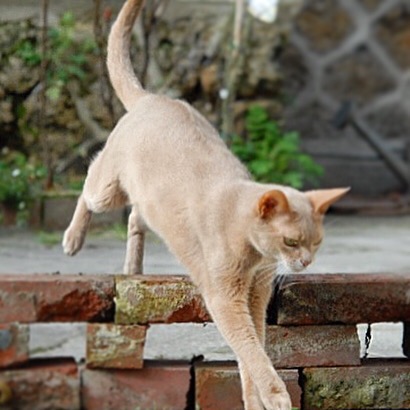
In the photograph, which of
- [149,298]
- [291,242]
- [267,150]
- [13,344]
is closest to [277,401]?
[291,242]

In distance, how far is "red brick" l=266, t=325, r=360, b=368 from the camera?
2961 millimetres

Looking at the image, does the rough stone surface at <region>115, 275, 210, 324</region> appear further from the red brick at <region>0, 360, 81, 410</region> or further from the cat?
the red brick at <region>0, 360, 81, 410</region>

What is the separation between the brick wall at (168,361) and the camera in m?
2.85

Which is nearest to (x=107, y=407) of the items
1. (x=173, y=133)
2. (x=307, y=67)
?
(x=173, y=133)

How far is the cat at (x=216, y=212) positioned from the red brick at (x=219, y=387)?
197 millimetres

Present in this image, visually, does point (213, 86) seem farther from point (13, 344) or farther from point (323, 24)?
point (13, 344)

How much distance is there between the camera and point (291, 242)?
2.46 m

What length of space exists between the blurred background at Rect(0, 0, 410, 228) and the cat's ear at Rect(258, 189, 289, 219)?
3063 mm

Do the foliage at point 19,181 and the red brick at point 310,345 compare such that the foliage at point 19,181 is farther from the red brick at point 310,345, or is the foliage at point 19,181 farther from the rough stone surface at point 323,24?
the red brick at point 310,345

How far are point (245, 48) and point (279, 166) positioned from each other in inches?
31.5

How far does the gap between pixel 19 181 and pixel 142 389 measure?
2748 millimetres

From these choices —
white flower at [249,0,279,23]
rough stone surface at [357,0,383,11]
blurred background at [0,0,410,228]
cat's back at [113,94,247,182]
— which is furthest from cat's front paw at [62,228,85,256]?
rough stone surface at [357,0,383,11]

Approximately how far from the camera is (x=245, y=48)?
6316 mm

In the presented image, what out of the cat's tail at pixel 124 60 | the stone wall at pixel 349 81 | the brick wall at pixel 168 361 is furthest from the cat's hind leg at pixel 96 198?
the stone wall at pixel 349 81
